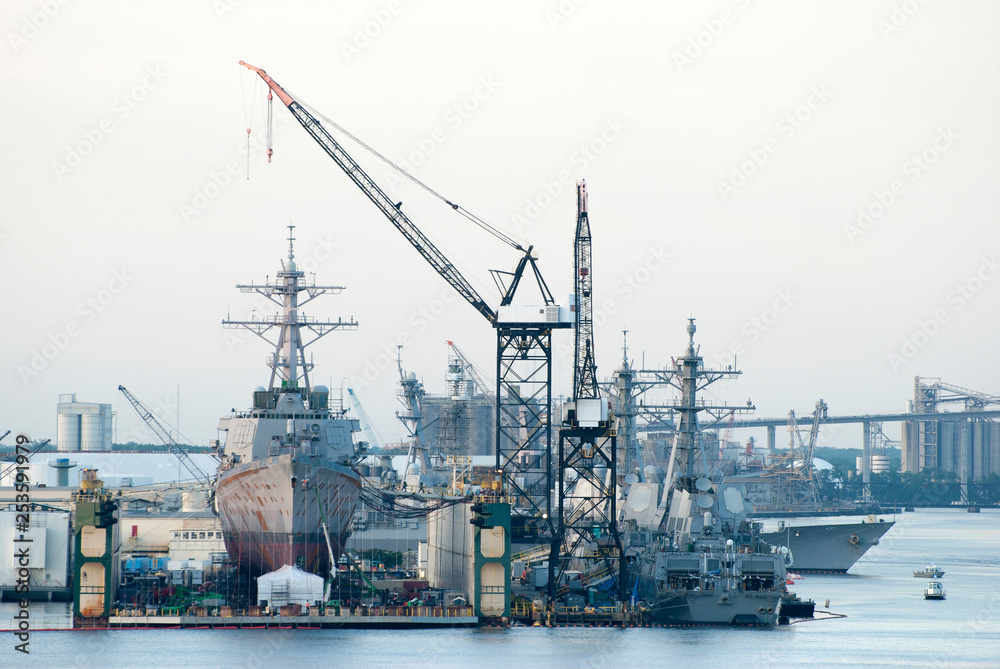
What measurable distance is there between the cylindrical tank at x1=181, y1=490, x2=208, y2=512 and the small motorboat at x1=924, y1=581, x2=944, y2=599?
39.9 m

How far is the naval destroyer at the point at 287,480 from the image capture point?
2154 inches

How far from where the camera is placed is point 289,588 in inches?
2072

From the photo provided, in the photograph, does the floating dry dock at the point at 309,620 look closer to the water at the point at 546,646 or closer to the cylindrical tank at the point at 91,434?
the water at the point at 546,646

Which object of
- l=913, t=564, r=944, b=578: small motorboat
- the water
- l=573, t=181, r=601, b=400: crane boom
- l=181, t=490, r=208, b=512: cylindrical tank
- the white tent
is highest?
l=573, t=181, r=601, b=400: crane boom

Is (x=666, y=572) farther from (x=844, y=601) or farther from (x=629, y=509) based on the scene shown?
(x=844, y=601)

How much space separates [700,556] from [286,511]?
17.8m

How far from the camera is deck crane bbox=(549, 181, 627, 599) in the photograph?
5809 centimetres

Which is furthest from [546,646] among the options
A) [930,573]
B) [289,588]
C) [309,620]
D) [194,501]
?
[930,573]

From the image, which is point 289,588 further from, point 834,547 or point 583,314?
point 834,547

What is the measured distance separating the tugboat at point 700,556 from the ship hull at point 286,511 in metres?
13.4

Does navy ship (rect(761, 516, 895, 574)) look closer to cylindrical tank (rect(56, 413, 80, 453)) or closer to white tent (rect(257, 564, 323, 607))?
white tent (rect(257, 564, 323, 607))

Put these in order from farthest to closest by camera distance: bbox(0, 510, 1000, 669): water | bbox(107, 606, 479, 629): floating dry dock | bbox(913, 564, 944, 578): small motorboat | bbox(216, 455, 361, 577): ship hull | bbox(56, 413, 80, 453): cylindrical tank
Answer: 1. bbox(56, 413, 80, 453): cylindrical tank
2. bbox(913, 564, 944, 578): small motorboat
3. bbox(216, 455, 361, 577): ship hull
4. bbox(107, 606, 479, 629): floating dry dock
5. bbox(0, 510, 1000, 669): water

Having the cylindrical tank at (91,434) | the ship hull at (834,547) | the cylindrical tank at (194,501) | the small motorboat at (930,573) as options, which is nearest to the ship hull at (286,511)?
the cylindrical tank at (194,501)

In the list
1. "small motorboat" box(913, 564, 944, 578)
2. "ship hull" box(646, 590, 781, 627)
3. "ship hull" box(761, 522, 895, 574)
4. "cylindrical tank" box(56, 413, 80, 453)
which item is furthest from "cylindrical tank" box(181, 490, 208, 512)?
"cylindrical tank" box(56, 413, 80, 453)
